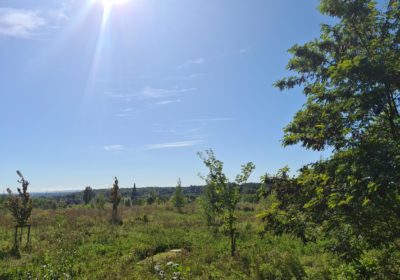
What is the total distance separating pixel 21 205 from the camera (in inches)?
683

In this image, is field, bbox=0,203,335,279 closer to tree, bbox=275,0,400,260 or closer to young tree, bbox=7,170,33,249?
young tree, bbox=7,170,33,249

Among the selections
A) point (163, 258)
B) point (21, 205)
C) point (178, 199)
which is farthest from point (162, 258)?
point (178, 199)

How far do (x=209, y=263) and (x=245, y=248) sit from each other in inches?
123

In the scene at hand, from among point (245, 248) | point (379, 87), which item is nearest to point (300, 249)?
point (245, 248)

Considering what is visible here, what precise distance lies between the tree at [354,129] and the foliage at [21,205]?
54.8 ft

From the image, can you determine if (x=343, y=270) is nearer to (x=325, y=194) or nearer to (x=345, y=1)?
(x=325, y=194)

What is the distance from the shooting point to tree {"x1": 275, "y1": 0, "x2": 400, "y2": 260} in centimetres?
399

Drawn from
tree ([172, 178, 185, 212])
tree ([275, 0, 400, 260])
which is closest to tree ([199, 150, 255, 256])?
tree ([275, 0, 400, 260])

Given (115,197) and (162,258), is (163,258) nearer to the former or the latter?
(162,258)

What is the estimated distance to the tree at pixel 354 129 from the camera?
3.99 meters

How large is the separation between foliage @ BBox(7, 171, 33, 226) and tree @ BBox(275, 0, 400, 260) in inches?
658

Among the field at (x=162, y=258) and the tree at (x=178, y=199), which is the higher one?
the tree at (x=178, y=199)

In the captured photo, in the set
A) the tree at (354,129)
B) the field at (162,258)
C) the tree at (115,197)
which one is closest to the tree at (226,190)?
the field at (162,258)

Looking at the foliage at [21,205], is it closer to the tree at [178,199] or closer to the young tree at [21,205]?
the young tree at [21,205]
